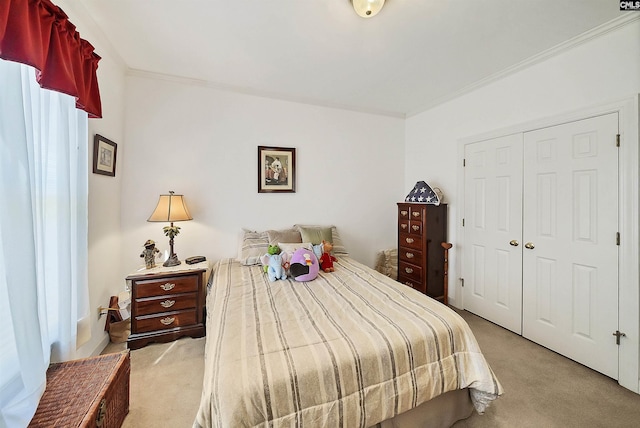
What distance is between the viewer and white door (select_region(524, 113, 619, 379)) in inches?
74.4

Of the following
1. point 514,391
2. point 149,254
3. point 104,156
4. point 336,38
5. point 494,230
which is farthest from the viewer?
point 494,230

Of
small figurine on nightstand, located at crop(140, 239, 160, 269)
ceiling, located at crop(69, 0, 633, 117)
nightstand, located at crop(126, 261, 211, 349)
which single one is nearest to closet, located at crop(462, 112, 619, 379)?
ceiling, located at crop(69, 0, 633, 117)

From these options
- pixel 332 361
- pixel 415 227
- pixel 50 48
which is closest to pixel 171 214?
pixel 50 48

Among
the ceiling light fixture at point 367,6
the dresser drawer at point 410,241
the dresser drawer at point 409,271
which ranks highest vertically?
the ceiling light fixture at point 367,6

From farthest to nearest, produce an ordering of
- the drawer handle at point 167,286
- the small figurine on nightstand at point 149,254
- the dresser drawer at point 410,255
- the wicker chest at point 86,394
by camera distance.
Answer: the dresser drawer at point 410,255 → the small figurine on nightstand at point 149,254 → the drawer handle at point 167,286 → the wicker chest at point 86,394

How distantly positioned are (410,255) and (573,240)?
1.52 metres

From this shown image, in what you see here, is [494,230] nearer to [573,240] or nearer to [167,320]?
[573,240]

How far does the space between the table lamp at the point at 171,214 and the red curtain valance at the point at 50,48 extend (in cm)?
92

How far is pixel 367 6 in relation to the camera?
1603 mm

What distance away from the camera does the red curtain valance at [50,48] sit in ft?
3.47

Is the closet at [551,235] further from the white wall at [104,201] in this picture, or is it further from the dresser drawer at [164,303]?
the white wall at [104,201]

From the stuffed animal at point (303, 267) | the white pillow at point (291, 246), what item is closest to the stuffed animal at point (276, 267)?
the stuffed animal at point (303, 267)

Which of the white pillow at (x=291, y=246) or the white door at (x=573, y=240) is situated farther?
the white pillow at (x=291, y=246)

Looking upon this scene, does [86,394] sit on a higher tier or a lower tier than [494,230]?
lower
